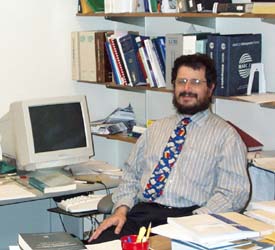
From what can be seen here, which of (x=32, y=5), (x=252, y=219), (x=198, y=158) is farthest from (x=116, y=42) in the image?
(x=252, y=219)

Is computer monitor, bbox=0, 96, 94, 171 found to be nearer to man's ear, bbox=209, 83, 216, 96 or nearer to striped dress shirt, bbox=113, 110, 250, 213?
striped dress shirt, bbox=113, 110, 250, 213

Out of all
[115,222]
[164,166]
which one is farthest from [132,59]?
[115,222]

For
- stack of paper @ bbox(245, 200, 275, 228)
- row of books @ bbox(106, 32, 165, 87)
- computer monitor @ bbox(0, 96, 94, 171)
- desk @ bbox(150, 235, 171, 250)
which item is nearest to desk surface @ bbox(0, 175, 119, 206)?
computer monitor @ bbox(0, 96, 94, 171)

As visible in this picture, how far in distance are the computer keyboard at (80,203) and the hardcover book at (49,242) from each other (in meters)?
0.99

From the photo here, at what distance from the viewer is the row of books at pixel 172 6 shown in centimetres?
324

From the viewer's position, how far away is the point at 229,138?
3105 millimetres

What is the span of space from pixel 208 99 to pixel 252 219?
1134 mm

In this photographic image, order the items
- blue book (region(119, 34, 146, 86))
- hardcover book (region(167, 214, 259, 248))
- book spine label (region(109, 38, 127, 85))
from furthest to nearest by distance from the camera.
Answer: book spine label (region(109, 38, 127, 85)) < blue book (region(119, 34, 146, 86)) < hardcover book (region(167, 214, 259, 248))

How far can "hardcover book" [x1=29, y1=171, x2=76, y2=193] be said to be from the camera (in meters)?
3.51

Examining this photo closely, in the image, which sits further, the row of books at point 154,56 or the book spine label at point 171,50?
the book spine label at point 171,50

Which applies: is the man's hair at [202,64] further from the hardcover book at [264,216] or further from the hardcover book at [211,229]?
the hardcover book at [211,229]

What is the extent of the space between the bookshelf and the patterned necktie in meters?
0.45

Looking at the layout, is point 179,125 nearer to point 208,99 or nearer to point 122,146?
point 208,99

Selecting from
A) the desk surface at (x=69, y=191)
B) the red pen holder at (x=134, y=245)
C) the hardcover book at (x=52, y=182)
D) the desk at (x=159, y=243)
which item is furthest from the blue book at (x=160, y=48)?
the red pen holder at (x=134, y=245)
